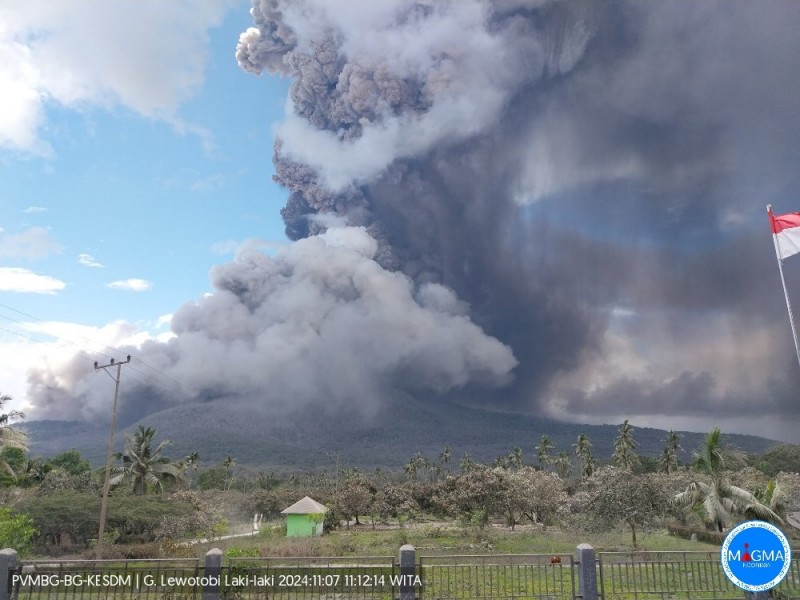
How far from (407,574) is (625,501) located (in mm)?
26851

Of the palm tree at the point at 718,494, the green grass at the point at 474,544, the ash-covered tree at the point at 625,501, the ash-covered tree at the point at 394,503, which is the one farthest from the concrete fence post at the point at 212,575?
the ash-covered tree at the point at 394,503

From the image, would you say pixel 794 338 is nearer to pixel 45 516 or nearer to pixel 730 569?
pixel 730 569

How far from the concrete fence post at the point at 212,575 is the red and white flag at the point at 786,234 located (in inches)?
644

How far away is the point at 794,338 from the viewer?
50.5 ft

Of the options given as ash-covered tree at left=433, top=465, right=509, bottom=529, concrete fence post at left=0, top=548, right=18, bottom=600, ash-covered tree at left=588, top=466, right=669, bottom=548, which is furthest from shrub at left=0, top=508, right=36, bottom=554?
ash-covered tree at left=433, top=465, right=509, bottom=529

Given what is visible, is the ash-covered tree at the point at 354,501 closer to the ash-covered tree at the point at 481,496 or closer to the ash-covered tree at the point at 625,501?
the ash-covered tree at the point at 481,496

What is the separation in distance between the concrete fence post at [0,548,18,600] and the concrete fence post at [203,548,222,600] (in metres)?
4.39

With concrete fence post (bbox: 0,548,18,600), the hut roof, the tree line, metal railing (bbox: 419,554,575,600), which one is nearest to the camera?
concrete fence post (bbox: 0,548,18,600)

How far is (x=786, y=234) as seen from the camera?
15.5 meters

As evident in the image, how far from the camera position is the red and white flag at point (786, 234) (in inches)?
603

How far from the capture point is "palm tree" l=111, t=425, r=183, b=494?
50375mm

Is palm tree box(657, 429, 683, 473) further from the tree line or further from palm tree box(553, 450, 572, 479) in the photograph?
palm tree box(553, 450, 572, 479)

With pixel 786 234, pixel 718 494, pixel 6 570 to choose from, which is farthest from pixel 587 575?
pixel 718 494

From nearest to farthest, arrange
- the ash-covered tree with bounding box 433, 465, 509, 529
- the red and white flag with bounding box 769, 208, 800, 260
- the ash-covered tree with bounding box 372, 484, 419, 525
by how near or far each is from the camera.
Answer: the red and white flag with bounding box 769, 208, 800, 260
the ash-covered tree with bounding box 433, 465, 509, 529
the ash-covered tree with bounding box 372, 484, 419, 525
